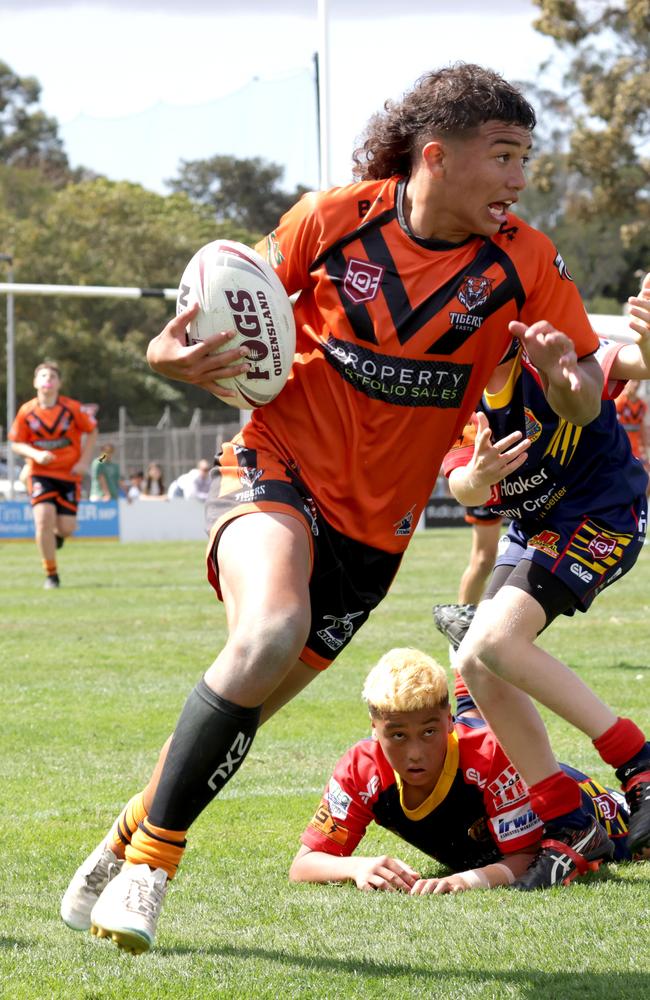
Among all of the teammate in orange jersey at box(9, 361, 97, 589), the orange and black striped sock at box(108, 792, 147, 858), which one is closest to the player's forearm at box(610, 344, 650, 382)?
the orange and black striped sock at box(108, 792, 147, 858)

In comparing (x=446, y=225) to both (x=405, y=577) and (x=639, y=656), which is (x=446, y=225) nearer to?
(x=639, y=656)

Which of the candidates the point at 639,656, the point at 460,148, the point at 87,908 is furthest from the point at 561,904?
the point at 639,656

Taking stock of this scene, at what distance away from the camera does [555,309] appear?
4043 millimetres

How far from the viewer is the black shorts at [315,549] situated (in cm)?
376

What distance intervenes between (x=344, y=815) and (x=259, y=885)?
0.34 meters

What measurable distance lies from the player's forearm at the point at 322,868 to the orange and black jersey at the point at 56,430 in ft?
38.0

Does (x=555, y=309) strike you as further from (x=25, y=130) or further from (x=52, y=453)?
(x=25, y=130)

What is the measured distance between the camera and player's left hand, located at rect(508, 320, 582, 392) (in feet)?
12.4

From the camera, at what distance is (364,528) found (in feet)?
12.9

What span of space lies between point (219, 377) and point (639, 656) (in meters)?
6.19

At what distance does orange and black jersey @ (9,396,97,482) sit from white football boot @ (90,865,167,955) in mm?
12647

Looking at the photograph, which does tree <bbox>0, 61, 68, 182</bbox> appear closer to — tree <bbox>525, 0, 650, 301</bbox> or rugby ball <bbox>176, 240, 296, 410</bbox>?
tree <bbox>525, 0, 650, 301</bbox>

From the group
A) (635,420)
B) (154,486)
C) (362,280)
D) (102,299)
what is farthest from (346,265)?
(102,299)

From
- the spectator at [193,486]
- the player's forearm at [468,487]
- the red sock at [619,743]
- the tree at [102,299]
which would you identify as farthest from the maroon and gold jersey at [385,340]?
the tree at [102,299]
